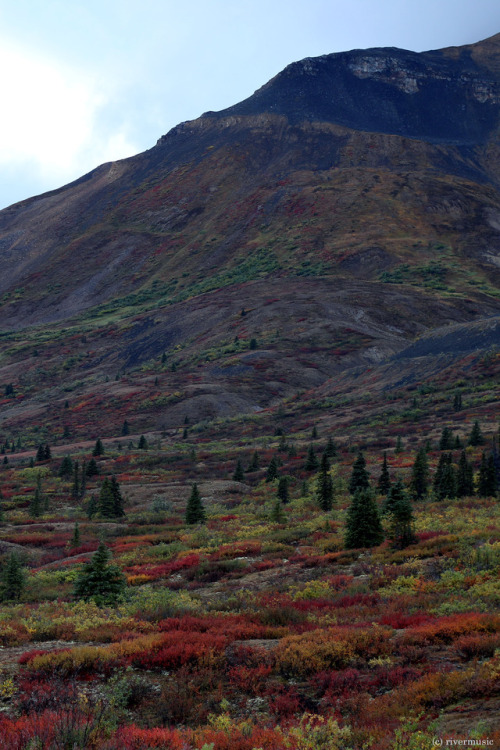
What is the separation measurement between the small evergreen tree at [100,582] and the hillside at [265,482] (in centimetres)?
8

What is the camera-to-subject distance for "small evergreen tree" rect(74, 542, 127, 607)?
16094 mm

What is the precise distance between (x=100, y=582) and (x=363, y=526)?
944 centimetres

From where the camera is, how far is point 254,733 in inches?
265

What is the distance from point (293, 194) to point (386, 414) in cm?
12802

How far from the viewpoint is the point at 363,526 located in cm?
2038

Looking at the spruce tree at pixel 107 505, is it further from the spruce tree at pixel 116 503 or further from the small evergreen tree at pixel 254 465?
the small evergreen tree at pixel 254 465

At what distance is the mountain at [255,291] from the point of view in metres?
94.2

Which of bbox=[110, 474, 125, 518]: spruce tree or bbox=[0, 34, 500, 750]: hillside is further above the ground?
bbox=[0, 34, 500, 750]: hillside

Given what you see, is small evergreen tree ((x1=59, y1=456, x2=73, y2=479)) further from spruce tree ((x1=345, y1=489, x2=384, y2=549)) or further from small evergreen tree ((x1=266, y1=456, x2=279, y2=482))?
spruce tree ((x1=345, y1=489, x2=384, y2=549))

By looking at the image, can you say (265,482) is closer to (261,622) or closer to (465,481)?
(465,481)

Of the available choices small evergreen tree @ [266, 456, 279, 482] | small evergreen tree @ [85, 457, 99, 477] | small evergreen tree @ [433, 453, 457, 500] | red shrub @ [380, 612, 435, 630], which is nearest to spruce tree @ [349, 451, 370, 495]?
small evergreen tree @ [433, 453, 457, 500]

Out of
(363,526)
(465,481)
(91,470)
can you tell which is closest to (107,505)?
(91,470)

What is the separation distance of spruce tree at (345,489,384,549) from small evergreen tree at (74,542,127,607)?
27.4 ft

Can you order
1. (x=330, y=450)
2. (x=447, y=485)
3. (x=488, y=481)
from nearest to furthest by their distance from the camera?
(x=488, y=481) < (x=447, y=485) < (x=330, y=450)
